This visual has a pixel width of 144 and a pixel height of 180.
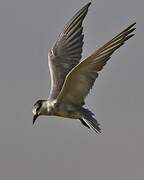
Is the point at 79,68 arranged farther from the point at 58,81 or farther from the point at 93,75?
the point at 58,81

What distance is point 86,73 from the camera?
12.9m

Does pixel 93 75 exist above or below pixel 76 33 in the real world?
below

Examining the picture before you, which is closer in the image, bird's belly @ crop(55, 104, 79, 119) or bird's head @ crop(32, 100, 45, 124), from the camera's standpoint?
bird's belly @ crop(55, 104, 79, 119)

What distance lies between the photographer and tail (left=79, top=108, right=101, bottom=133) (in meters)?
13.3

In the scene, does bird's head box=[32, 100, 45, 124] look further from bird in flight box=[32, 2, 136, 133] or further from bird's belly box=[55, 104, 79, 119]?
bird's belly box=[55, 104, 79, 119]

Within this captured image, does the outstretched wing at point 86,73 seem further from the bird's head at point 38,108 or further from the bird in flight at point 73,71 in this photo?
the bird's head at point 38,108

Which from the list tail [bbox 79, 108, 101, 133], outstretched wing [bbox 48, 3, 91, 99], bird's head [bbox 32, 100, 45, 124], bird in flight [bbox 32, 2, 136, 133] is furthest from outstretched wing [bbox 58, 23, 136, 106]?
outstretched wing [bbox 48, 3, 91, 99]

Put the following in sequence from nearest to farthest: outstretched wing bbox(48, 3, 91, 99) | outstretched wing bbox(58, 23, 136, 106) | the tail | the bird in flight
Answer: outstretched wing bbox(58, 23, 136, 106)
the bird in flight
the tail
outstretched wing bbox(48, 3, 91, 99)

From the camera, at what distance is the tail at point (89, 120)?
43.5 ft

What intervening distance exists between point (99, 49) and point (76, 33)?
10.9 feet

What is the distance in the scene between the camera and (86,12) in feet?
50.7

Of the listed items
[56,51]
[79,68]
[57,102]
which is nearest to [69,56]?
[56,51]

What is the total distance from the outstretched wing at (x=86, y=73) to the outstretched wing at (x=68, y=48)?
1.45 m

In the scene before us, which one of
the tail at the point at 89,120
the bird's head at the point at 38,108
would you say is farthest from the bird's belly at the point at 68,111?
the bird's head at the point at 38,108
